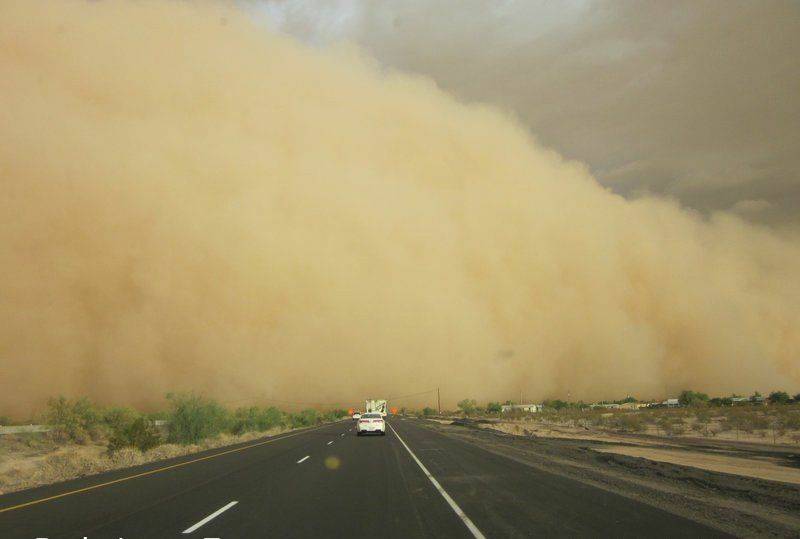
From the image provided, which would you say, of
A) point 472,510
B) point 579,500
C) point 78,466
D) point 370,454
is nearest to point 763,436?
point 370,454

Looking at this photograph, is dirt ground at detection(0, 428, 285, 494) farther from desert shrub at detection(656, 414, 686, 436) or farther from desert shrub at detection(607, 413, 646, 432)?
desert shrub at detection(607, 413, 646, 432)

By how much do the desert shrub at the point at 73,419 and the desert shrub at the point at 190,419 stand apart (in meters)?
6.97

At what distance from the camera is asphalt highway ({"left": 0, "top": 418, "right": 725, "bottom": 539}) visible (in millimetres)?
6262

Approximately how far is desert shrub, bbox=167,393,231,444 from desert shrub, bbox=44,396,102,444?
6.97 m

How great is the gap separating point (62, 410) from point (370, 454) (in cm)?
2110

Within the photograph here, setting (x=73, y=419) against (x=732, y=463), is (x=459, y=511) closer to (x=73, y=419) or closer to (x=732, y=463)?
(x=732, y=463)

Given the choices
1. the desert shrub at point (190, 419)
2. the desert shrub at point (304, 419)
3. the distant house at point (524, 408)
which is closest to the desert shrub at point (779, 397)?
the distant house at point (524, 408)

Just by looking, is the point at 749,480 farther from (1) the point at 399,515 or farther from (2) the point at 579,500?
(1) the point at 399,515

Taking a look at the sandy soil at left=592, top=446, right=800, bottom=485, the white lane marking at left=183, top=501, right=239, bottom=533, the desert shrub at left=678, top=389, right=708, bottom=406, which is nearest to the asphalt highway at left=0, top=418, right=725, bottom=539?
the white lane marking at left=183, top=501, right=239, bottom=533

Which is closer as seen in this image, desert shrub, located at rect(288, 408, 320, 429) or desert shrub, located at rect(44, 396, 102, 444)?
desert shrub, located at rect(44, 396, 102, 444)

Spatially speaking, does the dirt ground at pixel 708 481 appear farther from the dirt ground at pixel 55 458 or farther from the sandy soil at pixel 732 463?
the dirt ground at pixel 55 458

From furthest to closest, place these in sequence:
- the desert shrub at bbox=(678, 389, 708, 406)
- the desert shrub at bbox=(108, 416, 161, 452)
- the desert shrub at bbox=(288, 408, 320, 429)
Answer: the desert shrub at bbox=(678, 389, 708, 406)
the desert shrub at bbox=(288, 408, 320, 429)
the desert shrub at bbox=(108, 416, 161, 452)

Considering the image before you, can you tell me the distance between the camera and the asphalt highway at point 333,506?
6.26 meters

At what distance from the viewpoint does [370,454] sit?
16.6m
